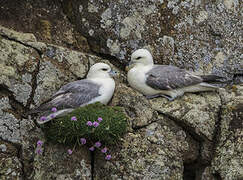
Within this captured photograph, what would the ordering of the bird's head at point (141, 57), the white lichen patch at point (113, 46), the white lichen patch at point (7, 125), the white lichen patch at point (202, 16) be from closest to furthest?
the white lichen patch at point (7, 125) < the bird's head at point (141, 57) < the white lichen patch at point (113, 46) < the white lichen patch at point (202, 16)

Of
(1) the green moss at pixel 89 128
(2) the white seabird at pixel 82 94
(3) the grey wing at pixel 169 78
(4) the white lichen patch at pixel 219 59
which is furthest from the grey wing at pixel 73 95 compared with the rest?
(4) the white lichen patch at pixel 219 59

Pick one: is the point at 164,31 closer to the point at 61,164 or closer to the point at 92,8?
the point at 92,8

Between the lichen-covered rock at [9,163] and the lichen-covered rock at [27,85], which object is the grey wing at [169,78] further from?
the lichen-covered rock at [9,163]

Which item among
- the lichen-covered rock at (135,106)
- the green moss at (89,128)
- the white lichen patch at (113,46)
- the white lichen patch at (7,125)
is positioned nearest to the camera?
the green moss at (89,128)

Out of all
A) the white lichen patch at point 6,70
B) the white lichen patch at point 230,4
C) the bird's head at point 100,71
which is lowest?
the white lichen patch at point 6,70

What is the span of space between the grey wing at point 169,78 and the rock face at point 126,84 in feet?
0.53

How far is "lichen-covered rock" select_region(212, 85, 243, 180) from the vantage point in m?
3.98

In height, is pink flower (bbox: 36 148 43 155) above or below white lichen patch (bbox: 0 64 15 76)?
below

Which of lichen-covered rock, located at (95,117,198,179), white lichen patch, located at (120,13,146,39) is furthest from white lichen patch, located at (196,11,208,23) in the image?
lichen-covered rock, located at (95,117,198,179)

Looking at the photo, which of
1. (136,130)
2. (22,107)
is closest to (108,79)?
(136,130)

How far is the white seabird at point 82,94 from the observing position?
13.1 ft

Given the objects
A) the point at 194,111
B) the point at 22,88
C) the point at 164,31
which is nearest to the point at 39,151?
the point at 22,88

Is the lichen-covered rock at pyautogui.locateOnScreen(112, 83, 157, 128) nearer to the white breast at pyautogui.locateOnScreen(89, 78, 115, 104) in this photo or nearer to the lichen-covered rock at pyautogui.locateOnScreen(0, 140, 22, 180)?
the white breast at pyautogui.locateOnScreen(89, 78, 115, 104)

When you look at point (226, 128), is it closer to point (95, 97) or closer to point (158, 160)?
point (158, 160)
